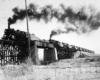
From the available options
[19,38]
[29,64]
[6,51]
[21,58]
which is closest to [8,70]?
[29,64]

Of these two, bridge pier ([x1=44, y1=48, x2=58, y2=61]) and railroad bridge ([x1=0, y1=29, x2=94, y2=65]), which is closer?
railroad bridge ([x1=0, y1=29, x2=94, y2=65])

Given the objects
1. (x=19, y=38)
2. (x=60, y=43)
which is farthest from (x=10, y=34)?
(x=60, y=43)

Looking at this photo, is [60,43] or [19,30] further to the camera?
[60,43]

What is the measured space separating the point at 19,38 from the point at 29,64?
14784 millimetres

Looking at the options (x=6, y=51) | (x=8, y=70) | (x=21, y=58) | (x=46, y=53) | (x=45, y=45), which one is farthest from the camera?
(x=46, y=53)

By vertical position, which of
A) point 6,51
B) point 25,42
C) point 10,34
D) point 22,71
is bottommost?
point 22,71

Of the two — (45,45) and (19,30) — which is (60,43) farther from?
(19,30)

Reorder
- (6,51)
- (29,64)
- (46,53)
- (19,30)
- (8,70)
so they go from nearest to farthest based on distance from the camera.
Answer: (8,70), (29,64), (6,51), (19,30), (46,53)

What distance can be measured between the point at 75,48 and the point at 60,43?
813cm

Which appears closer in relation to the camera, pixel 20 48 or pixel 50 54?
pixel 20 48

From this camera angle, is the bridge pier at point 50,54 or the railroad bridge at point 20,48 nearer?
the railroad bridge at point 20,48

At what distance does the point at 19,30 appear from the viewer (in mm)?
23781

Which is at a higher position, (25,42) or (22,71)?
(25,42)

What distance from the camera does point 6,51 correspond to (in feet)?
63.0
